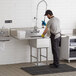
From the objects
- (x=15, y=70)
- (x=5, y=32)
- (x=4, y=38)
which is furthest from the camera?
(x=5, y=32)

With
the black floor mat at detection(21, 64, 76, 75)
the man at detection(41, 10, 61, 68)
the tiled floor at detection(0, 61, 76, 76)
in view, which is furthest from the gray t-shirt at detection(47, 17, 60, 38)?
the tiled floor at detection(0, 61, 76, 76)

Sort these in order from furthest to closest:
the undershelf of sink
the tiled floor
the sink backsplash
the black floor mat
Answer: the sink backsplash
the undershelf of sink
the black floor mat
the tiled floor

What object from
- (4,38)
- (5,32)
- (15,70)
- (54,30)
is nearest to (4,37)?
(4,38)

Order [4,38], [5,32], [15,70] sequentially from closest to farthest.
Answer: [15,70]
[4,38]
[5,32]

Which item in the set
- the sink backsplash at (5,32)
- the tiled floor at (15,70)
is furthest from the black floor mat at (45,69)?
the sink backsplash at (5,32)

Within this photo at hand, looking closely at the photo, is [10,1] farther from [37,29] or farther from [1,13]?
[37,29]

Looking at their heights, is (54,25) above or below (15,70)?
above

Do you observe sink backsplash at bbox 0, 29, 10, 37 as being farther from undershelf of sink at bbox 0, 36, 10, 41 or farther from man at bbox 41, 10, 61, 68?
man at bbox 41, 10, 61, 68

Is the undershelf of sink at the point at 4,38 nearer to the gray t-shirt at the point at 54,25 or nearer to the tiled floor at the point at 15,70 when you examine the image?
the tiled floor at the point at 15,70

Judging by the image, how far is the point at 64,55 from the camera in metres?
7.54

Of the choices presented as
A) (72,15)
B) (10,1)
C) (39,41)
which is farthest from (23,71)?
(72,15)

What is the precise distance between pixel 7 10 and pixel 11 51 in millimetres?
1150

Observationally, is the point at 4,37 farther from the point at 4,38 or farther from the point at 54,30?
the point at 54,30

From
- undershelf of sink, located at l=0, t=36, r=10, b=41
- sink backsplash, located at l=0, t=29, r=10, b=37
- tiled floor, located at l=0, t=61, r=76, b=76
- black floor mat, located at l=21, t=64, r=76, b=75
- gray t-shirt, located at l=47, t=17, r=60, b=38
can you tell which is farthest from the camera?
sink backsplash, located at l=0, t=29, r=10, b=37
